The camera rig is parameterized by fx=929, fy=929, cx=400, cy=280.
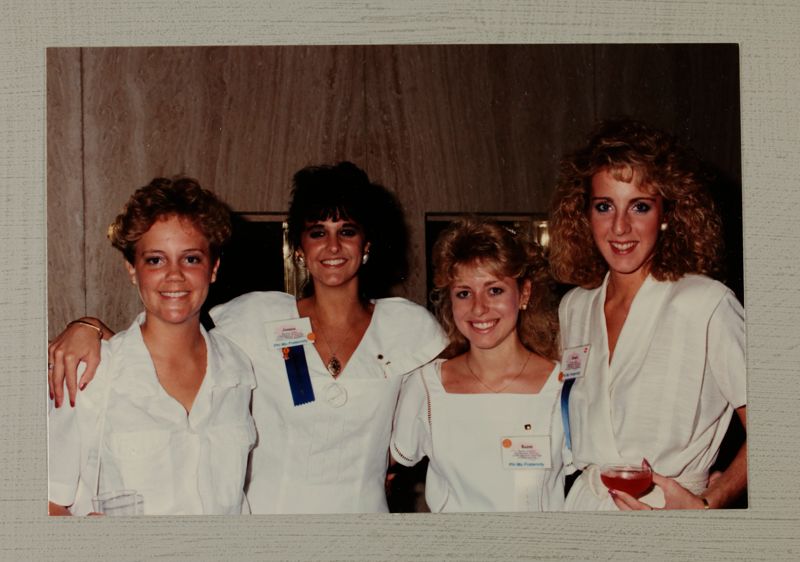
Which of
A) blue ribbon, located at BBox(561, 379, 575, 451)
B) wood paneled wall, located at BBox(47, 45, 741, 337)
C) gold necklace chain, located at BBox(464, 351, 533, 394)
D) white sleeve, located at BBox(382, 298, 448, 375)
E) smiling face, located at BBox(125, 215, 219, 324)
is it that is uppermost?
wood paneled wall, located at BBox(47, 45, 741, 337)

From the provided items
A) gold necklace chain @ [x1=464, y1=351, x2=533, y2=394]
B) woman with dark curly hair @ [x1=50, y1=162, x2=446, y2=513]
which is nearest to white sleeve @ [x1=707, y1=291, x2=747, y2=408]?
gold necklace chain @ [x1=464, y1=351, x2=533, y2=394]

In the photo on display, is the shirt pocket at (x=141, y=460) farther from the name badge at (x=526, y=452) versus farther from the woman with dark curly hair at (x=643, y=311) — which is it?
the woman with dark curly hair at (x=643, y=311)

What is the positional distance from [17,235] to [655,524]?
1784 mm

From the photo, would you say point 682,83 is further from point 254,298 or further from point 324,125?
point 254,298

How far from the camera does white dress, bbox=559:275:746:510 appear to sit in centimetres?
230

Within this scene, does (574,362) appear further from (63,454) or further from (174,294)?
(63,454)

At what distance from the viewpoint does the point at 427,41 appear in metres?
2.40

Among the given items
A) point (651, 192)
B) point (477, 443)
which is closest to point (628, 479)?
point (477, 443)

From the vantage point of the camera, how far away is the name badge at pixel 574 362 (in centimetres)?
234

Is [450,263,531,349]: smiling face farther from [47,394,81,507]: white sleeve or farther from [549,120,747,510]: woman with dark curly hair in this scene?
[47,394,81,507]: white sleeve

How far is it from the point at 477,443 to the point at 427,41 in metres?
1.03

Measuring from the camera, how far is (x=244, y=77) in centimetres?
235

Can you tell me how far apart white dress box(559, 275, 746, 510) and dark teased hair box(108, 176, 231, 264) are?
2.92 ft

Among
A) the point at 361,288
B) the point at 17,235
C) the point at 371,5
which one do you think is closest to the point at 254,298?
the point at 361,288
